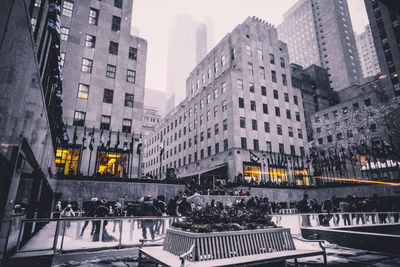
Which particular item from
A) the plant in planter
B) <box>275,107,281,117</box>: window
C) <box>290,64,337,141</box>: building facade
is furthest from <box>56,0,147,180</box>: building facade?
<box>290,64,337,141</box>: building facade

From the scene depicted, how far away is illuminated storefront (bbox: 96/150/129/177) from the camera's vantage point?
27734 millimetres

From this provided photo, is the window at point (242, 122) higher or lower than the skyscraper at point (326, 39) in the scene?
lower

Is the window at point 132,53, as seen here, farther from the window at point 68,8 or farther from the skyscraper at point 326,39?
the skyscraper at point 326,39

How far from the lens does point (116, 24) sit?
33406 mm

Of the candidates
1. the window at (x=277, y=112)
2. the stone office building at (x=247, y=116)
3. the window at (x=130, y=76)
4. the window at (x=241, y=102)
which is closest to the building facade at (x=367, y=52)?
the stone office building at (x=247, y=116)

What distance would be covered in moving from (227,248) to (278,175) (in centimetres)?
3653

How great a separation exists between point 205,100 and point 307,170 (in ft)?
79.1

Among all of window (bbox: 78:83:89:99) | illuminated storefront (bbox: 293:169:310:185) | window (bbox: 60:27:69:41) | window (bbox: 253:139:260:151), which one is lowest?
illuminated storefront (bbox: 293:169:310:185)

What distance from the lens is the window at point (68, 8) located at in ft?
97.7

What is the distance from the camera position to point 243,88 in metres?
40.7

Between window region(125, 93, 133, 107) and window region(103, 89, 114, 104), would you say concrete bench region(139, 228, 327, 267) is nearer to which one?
window region(103, 89, 114, 104)

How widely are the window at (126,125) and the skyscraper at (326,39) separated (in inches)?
3849

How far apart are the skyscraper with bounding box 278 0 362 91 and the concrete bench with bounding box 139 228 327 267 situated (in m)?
110

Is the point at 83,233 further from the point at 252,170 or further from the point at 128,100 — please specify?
the point at 252,170
